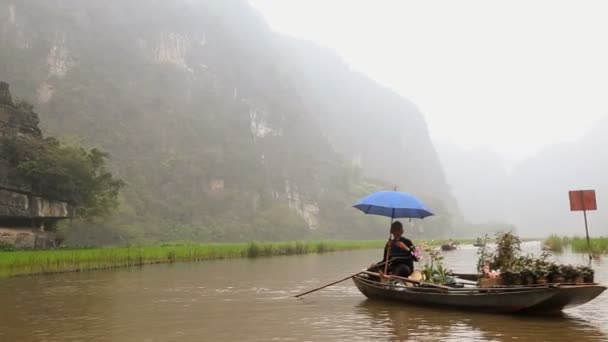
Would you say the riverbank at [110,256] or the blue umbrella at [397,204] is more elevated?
the blue umbrella at [397,204]

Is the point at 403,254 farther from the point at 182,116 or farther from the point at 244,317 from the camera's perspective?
the point at 182,116

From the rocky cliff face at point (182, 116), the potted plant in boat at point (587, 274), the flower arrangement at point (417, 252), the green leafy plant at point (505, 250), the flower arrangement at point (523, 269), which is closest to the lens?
the potted plant in boat at point (587, 274)

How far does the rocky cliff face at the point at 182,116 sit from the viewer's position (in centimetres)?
9012

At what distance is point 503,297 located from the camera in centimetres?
1131

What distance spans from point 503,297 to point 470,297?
2.44ft

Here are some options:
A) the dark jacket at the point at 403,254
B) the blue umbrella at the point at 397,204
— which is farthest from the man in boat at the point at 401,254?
the blue umbrella at the point at 397,204

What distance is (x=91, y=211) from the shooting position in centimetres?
4859

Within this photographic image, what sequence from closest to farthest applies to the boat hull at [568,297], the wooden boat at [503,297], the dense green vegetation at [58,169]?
the boat hull at [568,297]
the wooden boat at [503,297]
the dense green vegetation at [58,169]

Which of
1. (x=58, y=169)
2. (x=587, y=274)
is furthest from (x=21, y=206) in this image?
(x=587, y=274)

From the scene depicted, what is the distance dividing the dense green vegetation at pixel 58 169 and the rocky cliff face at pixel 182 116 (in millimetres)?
26955

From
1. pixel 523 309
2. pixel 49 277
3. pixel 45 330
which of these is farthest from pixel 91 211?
pixel 523 309

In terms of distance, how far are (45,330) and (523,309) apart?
32.7 ft

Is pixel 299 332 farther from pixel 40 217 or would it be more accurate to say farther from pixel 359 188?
pixel 359 188

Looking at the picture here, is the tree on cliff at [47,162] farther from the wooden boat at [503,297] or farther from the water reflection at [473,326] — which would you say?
the water reflection at [473,326]
